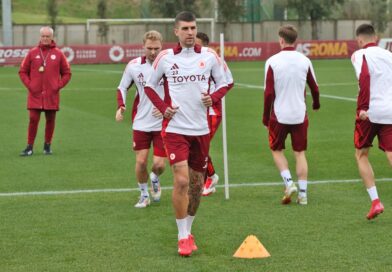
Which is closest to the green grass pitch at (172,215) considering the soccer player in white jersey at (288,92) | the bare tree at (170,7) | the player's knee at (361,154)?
the player's knee at (361,154)

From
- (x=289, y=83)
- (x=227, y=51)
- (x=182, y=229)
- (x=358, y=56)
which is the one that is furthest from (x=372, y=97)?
(x=227, y=51)

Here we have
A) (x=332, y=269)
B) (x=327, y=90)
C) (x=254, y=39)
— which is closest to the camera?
(x=332, y=269)

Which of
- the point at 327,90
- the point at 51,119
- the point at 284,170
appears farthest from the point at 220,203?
the point at 327,90

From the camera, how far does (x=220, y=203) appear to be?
442 inches

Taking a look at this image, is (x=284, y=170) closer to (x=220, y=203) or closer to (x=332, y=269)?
(x=220, y=203)

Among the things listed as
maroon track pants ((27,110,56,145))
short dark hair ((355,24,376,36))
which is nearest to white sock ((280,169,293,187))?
short dark hair ((355,24,376,36))

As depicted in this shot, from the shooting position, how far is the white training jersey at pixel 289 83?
10.8m

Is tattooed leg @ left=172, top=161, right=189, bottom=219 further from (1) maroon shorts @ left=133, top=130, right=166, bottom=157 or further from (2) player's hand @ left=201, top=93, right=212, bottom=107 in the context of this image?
(1) maroon shorts @ left=133, top=130, right=166, bottom=157

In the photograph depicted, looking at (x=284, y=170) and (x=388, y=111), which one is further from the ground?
(x=388, y=111)

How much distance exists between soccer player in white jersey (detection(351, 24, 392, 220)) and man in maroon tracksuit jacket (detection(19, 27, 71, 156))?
7.93m

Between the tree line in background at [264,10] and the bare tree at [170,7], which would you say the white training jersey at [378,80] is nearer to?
the tree line in background at [264,10]

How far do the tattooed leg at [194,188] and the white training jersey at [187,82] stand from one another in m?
0.39

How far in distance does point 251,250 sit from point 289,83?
3249 mm

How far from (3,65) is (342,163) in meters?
40.4
